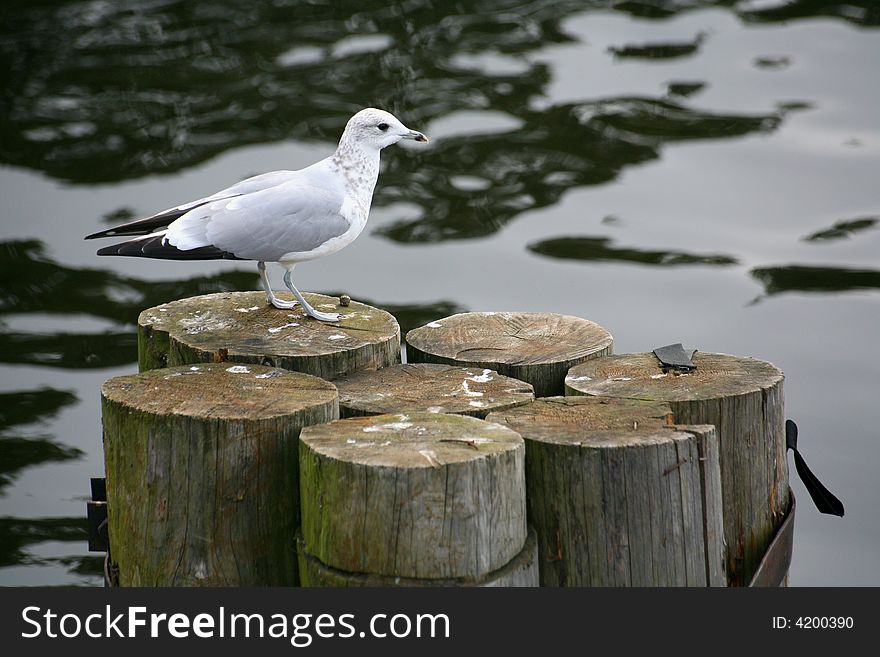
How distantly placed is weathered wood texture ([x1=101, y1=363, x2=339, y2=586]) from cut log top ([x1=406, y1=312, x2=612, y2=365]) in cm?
67

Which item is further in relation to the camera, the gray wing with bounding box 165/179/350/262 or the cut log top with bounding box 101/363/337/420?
the gray wing with bounding box 165/179/350/262

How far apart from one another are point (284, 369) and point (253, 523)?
0.57 m

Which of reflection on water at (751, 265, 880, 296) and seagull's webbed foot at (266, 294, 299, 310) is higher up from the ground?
seagull's webbed foot at (266, 294, 299, 310)

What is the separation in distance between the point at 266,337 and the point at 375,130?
0.82 meters

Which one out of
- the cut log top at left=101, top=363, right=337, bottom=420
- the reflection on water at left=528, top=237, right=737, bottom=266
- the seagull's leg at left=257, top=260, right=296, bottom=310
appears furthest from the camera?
the reflection on water at left=528, top=237, right=737, bottom=266

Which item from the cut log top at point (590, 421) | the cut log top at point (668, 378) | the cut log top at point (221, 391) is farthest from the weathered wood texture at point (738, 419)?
the cut log top at point (221, 391)

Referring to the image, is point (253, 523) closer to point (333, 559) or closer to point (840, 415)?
point (333, 559)

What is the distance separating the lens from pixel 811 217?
7.88m

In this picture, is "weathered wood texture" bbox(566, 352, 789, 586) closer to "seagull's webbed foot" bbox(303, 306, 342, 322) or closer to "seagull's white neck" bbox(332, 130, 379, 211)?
"seagull's webbed foot" bbox(303, 306, 342, 322)

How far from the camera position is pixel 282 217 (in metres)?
3.82

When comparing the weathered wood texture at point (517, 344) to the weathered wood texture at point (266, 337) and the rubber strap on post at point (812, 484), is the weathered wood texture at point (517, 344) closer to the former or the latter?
the weathered wood texture at point (266, 337)

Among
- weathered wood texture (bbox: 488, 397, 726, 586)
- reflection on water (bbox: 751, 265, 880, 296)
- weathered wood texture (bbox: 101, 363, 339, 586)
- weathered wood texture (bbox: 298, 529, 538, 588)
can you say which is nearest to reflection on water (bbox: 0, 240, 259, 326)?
reflection on water (bbox: 751, 265, 880, 296)

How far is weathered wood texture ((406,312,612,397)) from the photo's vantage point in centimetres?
359

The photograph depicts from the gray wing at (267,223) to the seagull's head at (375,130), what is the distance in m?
0.20
